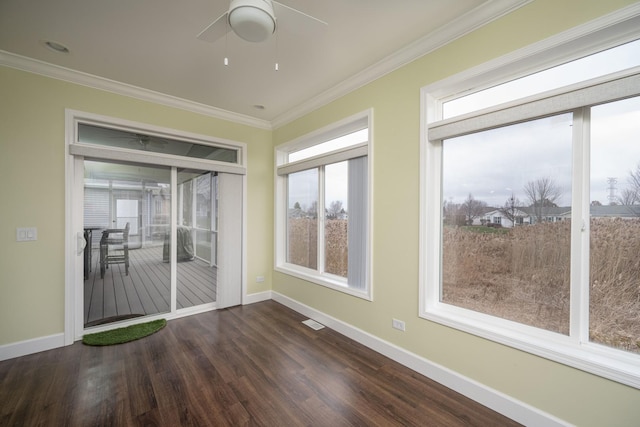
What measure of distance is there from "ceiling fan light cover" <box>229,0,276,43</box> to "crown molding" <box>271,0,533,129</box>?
1419 mm

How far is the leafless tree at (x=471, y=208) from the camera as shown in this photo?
7.02 feet

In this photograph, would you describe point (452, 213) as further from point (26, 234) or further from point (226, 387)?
point (26, 234)

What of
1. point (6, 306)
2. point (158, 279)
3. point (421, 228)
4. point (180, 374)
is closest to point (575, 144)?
point (421, 228)

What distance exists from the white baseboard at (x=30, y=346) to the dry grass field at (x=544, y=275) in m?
3.94

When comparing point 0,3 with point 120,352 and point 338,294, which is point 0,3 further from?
point 338,294

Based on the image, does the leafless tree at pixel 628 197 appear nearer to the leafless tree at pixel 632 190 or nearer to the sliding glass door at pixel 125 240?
the leafless tree at pixel 632 190

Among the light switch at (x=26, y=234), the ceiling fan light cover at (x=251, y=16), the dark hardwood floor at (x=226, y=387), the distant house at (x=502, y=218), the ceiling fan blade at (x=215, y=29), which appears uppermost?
the ceiling fan blade at (x=215, y=29)

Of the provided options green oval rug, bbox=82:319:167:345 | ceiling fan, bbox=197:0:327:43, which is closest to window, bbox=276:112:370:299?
ceiling fan, bbox=197:0:327:43

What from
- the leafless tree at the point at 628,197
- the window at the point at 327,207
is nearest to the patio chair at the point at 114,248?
the window at the point at 327,207

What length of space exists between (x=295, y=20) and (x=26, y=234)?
3.28 m

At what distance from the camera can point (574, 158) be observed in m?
1.68

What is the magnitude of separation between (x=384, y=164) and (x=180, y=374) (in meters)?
2.72

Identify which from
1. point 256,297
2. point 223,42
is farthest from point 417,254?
point 256,297

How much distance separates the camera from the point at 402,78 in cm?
248
